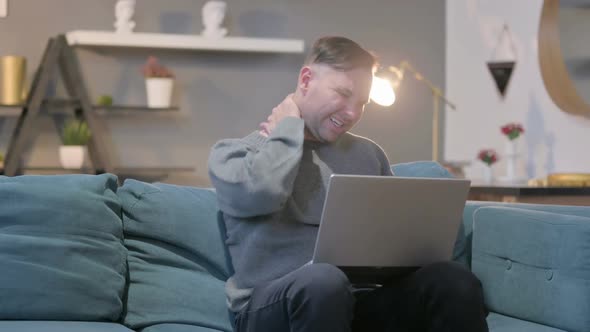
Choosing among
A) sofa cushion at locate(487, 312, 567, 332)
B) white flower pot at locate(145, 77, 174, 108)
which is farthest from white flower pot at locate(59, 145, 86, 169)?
sofa cushion at locate(487, 312, 567, 332)

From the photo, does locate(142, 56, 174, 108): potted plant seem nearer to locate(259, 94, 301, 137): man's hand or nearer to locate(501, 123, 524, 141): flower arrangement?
locate(501, 123, 524, 141): flower arrangement

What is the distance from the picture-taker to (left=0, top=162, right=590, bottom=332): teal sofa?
1.94 m

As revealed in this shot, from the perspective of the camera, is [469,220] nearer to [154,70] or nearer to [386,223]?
[386,223]

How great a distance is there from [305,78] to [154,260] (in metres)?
0.60

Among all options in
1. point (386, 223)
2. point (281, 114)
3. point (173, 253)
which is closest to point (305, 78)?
point (281, 114)

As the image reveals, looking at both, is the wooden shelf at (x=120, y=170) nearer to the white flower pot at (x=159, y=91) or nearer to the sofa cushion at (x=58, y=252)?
the white flower pot at (x=159, y=91)

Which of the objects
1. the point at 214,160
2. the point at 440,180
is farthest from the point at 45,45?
the point at 440,180

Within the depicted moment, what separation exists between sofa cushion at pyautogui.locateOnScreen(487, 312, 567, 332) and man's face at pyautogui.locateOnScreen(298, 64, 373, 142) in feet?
1.97

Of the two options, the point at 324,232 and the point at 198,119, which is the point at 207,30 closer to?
the point at 198,119

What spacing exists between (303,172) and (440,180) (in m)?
0.34

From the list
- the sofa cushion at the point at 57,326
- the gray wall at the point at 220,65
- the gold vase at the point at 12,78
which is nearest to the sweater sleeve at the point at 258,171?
the sofa cushion at the point at 57,326

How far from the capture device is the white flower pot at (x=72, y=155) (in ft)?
15.0

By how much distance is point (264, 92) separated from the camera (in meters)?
5.12

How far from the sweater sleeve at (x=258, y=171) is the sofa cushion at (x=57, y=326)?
38cm
